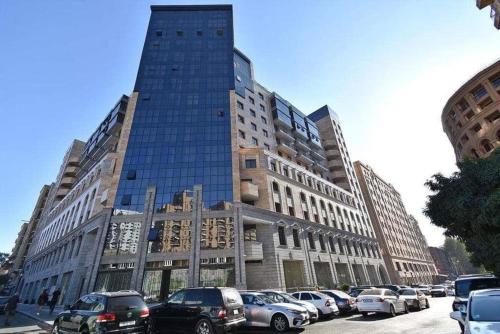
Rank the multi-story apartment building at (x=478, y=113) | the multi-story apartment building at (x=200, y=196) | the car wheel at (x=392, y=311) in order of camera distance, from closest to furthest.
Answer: the car wheel at (x=392, y=311), the multi-story apartment building at (x=200, y=196), the multi-story apartment building at (x=478, y=113)

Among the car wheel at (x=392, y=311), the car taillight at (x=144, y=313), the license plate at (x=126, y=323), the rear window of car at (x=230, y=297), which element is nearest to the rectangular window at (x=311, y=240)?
the car wheel at (x=392, y=311)

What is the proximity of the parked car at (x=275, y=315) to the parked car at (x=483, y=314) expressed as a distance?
6.24m

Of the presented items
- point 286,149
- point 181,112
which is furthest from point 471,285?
point 286,149

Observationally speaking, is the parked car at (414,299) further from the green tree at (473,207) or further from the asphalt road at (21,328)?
the asphalt road at (21,328)

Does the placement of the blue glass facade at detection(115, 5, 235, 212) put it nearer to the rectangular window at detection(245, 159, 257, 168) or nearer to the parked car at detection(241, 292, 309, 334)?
the rectangular window at detection(245, 159, 257, 168)

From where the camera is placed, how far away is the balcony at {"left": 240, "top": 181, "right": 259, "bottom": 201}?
30375 mm

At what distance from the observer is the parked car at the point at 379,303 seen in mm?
13781

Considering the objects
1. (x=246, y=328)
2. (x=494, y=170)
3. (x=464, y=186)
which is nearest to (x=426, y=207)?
(x=464, y=186)

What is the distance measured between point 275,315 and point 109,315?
6254mm

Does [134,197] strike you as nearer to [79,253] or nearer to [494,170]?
[79,253]

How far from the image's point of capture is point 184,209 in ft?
92.4

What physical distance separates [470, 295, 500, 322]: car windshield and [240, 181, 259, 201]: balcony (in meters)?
24.9

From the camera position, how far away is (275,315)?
10766 mm

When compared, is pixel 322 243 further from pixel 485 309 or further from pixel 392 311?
pixel 485 309
